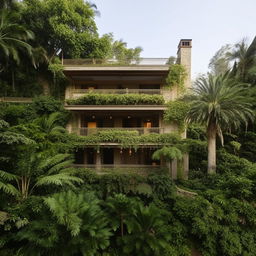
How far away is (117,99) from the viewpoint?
1345 cm

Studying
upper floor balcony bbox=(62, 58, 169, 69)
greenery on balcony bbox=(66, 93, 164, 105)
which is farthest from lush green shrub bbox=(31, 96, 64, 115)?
upper floor balcony bbox=(62, 58, 169, 69)

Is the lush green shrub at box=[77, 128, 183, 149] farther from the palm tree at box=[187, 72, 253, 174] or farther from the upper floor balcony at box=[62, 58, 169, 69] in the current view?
the upper floor balcony at box=[62, 58, 169, 69]

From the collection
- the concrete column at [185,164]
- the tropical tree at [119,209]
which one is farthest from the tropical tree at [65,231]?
the concrete column at [185,164]

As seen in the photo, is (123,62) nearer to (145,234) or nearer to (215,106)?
(215,106)

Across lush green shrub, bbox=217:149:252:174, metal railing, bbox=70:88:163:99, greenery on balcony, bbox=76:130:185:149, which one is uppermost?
metal railing, bbox=70:88:163:99

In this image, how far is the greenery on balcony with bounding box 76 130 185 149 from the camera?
12.8 metres

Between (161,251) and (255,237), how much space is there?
17.9 feet

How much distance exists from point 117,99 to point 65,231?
9892 mm

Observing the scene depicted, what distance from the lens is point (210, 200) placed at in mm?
9234

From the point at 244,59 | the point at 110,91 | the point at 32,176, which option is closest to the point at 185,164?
the point at 110,91

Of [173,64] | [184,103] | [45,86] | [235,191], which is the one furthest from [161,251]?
[45,86]

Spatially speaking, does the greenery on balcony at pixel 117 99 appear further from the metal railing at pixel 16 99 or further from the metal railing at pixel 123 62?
the metal railing at pixel 16 99

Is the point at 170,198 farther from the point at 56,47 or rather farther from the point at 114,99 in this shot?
the point at 56,47

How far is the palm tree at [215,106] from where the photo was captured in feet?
35.5
